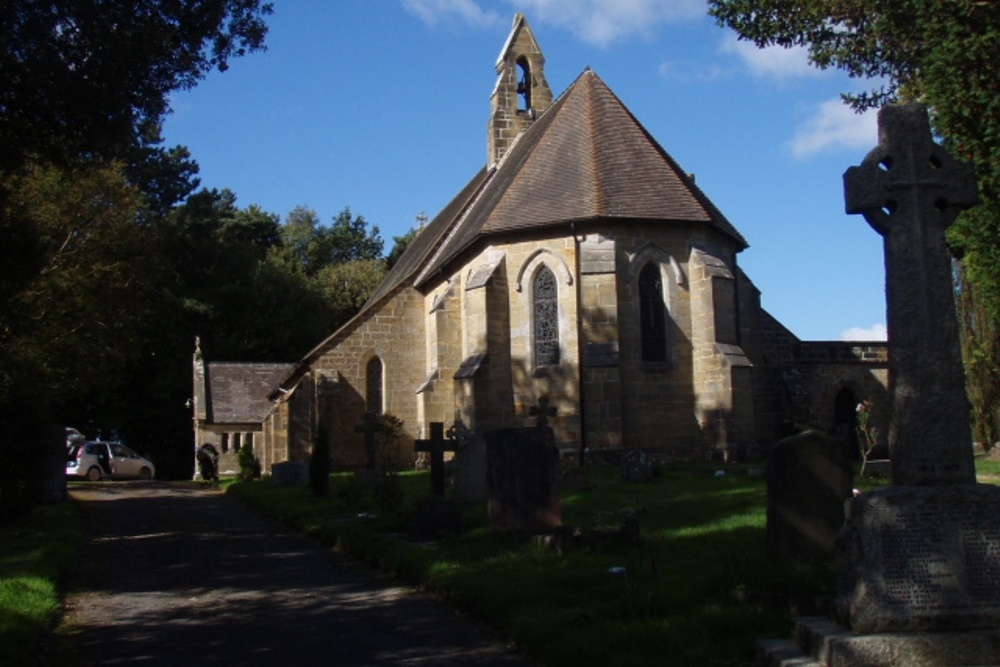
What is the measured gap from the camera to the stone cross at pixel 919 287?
649 cm

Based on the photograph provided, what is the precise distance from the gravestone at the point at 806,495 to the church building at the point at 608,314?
561 inches

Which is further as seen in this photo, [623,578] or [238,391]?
[238,391]

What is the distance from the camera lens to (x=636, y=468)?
60.7ft

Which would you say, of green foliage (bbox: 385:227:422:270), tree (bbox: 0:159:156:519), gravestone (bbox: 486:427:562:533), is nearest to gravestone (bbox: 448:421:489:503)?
gravestone (bbox: 486:427:562:533)

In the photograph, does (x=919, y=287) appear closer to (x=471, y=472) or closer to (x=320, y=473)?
(x=471, y=472)

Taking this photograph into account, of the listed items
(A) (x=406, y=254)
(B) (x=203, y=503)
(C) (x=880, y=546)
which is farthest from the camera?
(A) (x=406, y=254)

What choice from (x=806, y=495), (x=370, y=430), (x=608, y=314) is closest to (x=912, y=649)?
(x=806, y=495)

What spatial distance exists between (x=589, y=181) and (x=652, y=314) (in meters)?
3.59

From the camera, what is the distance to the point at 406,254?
133 ft

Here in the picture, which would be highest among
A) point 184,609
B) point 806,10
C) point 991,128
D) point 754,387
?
point 806,10

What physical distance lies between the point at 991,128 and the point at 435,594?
12557mm

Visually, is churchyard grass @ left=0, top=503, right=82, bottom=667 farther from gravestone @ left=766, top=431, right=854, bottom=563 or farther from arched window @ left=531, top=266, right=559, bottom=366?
arched window @ left=531, top=266, right=559, bottom=366

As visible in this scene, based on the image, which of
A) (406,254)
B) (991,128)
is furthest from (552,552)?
(406,254)

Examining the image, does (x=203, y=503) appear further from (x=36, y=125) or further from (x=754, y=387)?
(x=754, y=387)
